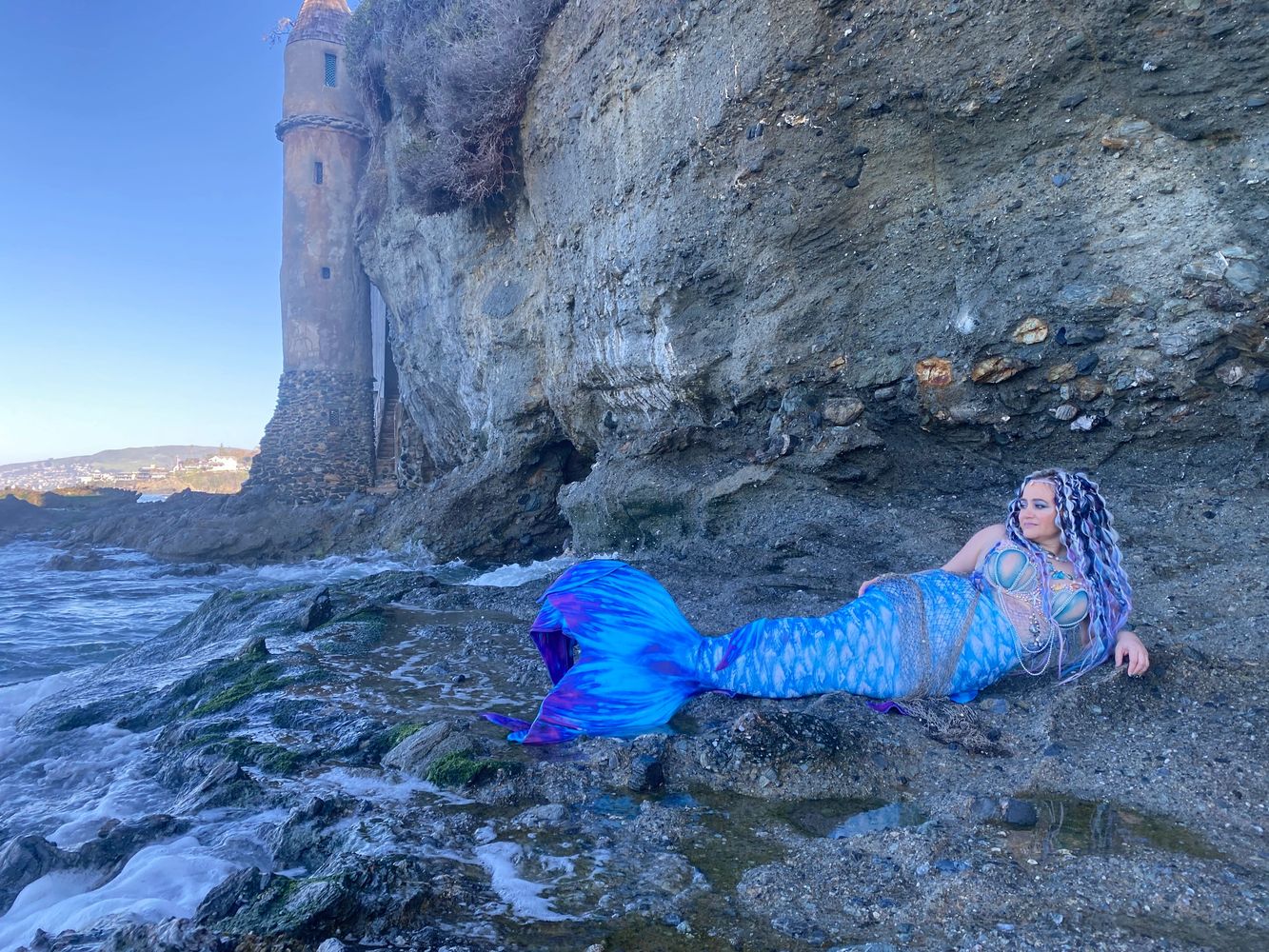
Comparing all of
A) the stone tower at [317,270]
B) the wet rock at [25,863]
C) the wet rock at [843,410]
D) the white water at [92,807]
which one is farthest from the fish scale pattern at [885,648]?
the stone tower at [317,270]

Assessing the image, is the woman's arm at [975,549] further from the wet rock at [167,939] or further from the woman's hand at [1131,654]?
the wet rock at [167,939]

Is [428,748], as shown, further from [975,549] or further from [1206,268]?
[1206,268]

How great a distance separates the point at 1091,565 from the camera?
10.5ft

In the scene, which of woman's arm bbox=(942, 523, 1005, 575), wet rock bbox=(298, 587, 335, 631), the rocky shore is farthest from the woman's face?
wet rock bbox=(298, 587, 335, 631)

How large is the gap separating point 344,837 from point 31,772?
98.6 inches

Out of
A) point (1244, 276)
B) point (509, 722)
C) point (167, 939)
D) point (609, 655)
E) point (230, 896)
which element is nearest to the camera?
point (167, 939)

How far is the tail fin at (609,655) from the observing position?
3277mm

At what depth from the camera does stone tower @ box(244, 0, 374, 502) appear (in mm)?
18375

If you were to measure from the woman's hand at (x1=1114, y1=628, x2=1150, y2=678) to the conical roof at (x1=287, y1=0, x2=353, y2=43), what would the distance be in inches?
795

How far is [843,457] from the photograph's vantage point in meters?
5.39

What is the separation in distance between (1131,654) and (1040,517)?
0.59m

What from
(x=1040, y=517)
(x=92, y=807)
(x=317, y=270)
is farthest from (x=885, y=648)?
(x=317, y=270)

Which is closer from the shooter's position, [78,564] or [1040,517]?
[1040,517]

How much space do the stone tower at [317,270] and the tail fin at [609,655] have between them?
1638 cm
